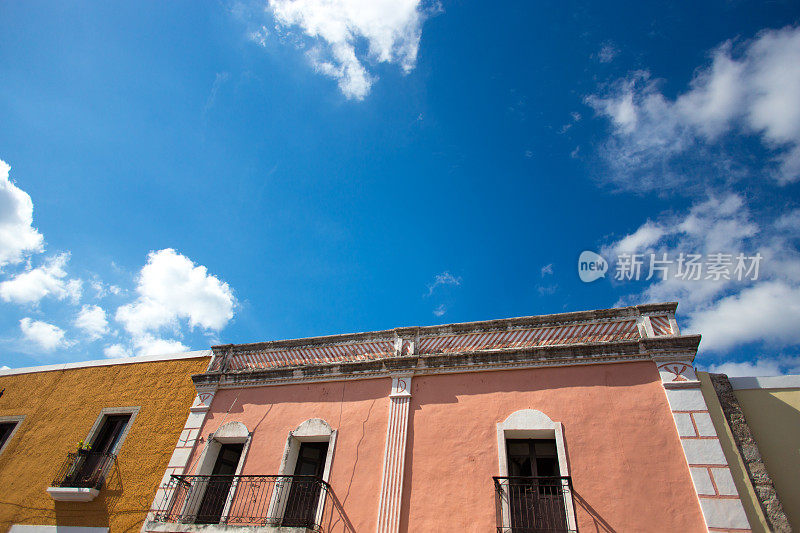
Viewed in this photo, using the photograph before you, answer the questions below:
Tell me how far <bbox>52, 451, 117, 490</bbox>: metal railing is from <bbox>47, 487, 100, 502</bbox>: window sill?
0.10 m

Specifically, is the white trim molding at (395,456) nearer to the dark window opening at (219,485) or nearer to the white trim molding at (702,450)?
the dark window opening at (219,485)

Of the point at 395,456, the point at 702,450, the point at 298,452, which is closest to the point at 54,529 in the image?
the point at 298,452

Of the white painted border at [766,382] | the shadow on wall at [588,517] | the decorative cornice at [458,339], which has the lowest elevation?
the shadow on wall at [588,517]

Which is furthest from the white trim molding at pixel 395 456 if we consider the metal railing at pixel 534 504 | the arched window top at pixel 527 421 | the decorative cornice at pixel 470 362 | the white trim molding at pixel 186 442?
the white trim molding at pixel 186 442

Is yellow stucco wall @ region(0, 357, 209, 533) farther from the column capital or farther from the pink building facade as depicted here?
the column capital

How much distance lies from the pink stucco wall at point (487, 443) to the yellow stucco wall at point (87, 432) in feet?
7.45

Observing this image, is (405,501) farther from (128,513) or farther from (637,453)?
(128,513)

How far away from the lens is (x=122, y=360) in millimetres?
10773

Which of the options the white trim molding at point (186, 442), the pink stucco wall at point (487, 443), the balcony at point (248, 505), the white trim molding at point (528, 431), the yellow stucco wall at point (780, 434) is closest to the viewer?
the yellow stucco wall at point (780, 434)

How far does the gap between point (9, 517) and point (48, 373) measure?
3.50 m

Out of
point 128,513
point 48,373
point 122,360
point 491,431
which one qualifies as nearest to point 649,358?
point 491,431

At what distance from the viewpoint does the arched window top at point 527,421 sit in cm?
676

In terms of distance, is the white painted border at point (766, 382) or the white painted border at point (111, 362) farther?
the white painted border at point (111, 362)

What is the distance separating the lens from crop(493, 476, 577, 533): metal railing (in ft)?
19.7
